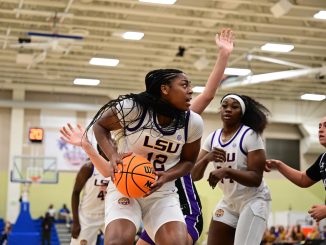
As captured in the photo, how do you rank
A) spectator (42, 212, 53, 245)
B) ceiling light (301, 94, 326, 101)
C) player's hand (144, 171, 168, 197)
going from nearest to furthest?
player's hand (144, 171, 168, 197), spectator (42, 212, 53, 245), ceiling light (301, 94, 326, 101)

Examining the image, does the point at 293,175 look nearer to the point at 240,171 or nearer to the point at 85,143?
the point at 240,171

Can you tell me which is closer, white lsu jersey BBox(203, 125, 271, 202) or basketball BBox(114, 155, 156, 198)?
basketball BBox(114, 155, 156, 198)

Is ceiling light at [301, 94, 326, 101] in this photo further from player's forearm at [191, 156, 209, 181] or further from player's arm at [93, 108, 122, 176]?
player's arm at [93, 108, 122, 176]

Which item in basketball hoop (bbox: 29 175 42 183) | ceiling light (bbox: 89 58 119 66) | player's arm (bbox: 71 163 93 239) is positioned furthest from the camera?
basketball hoop (bbox: 29 175 42 183)

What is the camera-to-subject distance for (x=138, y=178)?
430 centimetres

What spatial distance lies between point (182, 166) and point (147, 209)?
16.5 inches

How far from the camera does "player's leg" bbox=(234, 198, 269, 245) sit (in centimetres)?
597

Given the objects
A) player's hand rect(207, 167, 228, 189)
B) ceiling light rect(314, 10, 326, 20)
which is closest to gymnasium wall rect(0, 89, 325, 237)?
ceiling light rect(314, 10, 326, 20)

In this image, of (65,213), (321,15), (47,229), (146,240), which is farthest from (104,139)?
(65,213)

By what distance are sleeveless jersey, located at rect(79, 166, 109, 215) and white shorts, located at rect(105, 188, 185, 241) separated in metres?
2.84

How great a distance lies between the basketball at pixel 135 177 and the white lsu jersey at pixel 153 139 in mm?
241

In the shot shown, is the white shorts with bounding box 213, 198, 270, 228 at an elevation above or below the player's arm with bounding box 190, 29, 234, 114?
below

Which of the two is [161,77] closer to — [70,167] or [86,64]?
[86,64]

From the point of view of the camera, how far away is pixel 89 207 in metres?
7.64
